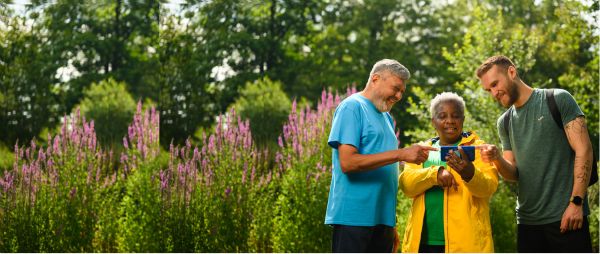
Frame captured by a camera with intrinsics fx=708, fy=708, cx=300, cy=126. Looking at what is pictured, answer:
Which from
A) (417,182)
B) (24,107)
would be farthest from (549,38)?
(417,182)

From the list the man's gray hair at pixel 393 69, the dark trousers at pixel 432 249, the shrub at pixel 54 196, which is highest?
the man's gray hair at pixel 393 69

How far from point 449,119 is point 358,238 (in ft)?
2.03

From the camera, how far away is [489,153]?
113 inches

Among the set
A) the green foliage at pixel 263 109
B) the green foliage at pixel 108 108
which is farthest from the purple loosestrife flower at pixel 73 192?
the green foliage at pixel 263 109

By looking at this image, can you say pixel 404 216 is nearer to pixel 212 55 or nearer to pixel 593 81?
pixel 212 55

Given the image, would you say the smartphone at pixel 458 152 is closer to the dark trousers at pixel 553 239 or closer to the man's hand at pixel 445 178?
the man's hand at pixel 445 178

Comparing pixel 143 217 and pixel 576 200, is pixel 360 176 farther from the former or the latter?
pixel 143 217

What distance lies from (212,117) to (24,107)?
1.48 metres

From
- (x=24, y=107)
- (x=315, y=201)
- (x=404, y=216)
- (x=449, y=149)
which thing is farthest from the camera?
(x=404, y=216)

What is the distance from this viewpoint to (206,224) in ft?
18.4

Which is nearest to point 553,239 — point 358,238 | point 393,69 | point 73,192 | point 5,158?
point 358,238

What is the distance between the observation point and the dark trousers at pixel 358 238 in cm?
273

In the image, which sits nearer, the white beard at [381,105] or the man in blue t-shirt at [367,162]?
the man in blue t-shirt at [367,162]

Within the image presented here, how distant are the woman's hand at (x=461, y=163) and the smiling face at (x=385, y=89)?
1.03ft
